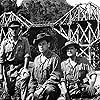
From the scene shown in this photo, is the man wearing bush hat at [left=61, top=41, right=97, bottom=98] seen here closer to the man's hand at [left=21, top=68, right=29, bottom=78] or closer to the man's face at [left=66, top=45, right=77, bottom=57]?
the man's face at [left=66, top=45, right=77, bottom=57]

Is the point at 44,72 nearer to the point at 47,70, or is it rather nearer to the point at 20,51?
the point at 47,70

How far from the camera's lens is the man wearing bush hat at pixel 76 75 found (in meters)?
7.33

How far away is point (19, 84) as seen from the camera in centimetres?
764

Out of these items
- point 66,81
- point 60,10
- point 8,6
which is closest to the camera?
point 66,81

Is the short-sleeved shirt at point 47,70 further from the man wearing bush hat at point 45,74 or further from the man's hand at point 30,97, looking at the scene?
the man's hand at point 30,97

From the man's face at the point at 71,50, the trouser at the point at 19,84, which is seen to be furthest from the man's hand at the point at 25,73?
the man's face at the point at 71,50

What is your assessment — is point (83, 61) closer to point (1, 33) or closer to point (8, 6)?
point (1, 33)

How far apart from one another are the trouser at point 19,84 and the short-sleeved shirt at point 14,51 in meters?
0.45

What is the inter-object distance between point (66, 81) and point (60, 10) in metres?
36.9

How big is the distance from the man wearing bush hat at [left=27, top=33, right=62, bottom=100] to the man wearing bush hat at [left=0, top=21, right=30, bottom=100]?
0.76 m

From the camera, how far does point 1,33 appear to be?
2316 centimetres

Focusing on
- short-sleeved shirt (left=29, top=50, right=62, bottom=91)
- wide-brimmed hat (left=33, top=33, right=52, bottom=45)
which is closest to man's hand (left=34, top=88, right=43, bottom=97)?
short-sleeved shirt (left=29, top=50, right=62, bottom=91)

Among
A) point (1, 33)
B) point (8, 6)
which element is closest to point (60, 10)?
point (8, 6)

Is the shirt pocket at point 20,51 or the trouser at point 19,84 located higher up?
the shirt pocket at point 20,51
